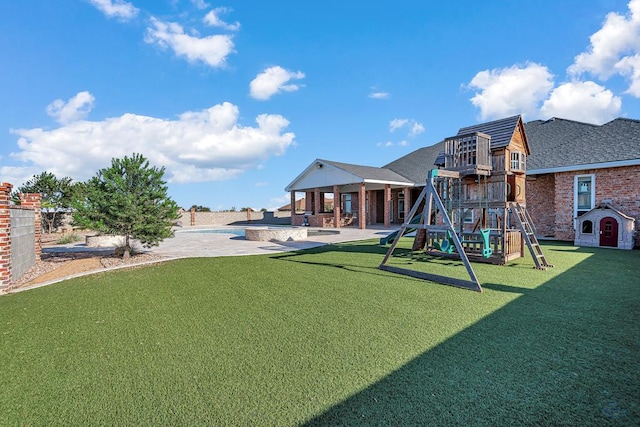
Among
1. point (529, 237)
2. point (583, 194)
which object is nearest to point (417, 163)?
point (583, 194)

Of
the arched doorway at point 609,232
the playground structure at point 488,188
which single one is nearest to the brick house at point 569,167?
the playground structure at point 488,188

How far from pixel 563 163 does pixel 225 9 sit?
1437 centimetres

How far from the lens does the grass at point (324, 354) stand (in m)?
2.36

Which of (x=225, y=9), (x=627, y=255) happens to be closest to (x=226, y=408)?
(x=225, y=9)

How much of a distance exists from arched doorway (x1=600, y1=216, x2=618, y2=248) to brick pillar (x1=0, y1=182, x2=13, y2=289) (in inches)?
679

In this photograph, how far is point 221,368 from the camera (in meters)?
2.99

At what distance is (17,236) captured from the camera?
23.1 ft

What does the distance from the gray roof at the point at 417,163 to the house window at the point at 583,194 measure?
9.23 meters

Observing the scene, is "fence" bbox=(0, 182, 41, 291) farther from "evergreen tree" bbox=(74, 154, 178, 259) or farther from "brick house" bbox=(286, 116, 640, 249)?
"brick house" bbox=(286, 116, 640, 249)

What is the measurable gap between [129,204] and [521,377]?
9.71 m

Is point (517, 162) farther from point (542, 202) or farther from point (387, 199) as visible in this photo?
point (387, 199)

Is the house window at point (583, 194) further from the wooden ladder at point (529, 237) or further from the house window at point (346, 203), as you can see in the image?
the house window at point (346, 203)

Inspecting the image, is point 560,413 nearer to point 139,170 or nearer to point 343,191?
point 139,170

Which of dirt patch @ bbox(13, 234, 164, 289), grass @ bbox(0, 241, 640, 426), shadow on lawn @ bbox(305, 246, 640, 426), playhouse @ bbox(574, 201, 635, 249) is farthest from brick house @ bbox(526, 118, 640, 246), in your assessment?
dirt patch @ bbox(13, 234, 164, 289)
